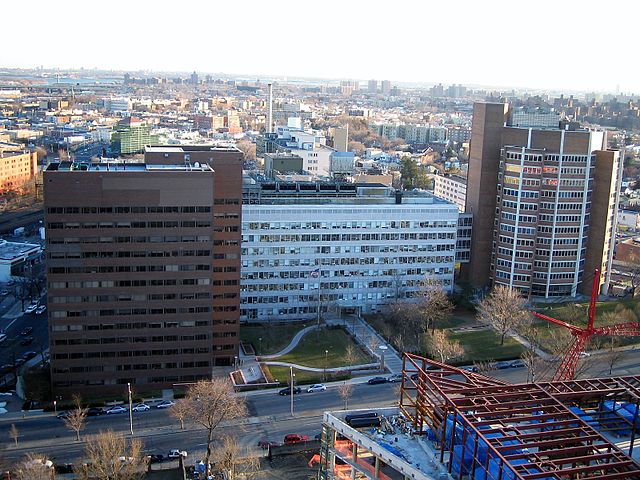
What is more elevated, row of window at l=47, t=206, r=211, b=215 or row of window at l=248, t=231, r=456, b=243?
row of window at l=47, t=206, r=211, b=215

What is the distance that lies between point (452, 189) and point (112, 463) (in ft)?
216

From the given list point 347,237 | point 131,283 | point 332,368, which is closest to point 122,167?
point 131,283

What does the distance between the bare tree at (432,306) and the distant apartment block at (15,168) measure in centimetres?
7004

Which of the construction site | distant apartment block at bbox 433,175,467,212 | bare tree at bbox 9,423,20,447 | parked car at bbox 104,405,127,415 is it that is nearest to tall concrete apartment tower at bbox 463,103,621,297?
distant apartment block at bbox 433,175,467,212

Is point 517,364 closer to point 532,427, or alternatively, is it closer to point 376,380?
point 376,380

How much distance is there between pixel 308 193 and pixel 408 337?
14.0 meters

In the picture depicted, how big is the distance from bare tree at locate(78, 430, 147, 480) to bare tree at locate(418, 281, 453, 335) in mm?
24130

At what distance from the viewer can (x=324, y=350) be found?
157 feet

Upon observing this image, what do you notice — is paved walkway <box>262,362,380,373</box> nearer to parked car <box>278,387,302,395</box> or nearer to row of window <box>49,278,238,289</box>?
parked car <box>278,387,302,395</box>

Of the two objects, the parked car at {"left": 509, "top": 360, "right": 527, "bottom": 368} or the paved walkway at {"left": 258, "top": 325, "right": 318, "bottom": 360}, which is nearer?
the parked car at {"left": 509, "top": 360, "right": 527, "bottom": 368}

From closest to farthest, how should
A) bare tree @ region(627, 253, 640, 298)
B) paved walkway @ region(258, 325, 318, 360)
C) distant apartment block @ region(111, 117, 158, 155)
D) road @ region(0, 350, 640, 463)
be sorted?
road @ region(0, 350, 640, 463) < paved walkway @ region(258, 325, 318, 360) < bare tree @ region(627, 253, 640, 298) < distant apartment block @ region(111, 117, 158, 155)

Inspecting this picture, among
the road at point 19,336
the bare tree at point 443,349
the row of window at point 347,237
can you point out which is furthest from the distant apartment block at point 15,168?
the bare tree at point 443,349

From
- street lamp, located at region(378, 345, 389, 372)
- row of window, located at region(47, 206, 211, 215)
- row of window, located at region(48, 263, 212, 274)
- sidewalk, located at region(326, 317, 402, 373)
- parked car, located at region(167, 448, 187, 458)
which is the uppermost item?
row of window, located at region(47, 206, 211, 215)

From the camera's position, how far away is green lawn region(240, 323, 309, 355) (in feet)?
158
